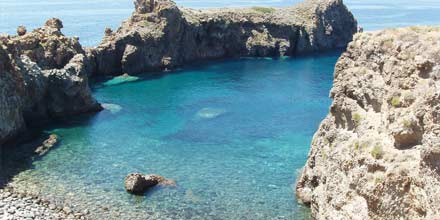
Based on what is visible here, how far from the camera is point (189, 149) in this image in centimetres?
6162

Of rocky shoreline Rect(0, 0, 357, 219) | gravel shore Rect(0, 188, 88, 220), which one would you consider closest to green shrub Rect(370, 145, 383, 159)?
gravel shore Rect(0, 188, 88, 220)

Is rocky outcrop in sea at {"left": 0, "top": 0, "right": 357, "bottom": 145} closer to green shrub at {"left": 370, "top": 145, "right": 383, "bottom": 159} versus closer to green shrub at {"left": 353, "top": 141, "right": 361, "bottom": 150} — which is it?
green shrub at {"left": 353, "top": 141, "right": 361, "bottom": 150}

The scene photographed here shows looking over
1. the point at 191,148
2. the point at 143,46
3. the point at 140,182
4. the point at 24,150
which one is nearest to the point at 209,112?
A: the point at 191,148

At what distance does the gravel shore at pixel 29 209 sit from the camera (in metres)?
42.1

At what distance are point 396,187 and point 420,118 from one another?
14.7 ft

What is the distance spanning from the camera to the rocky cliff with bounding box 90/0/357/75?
11606 centimetres

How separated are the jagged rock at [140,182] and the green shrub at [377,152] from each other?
2331 centimetres

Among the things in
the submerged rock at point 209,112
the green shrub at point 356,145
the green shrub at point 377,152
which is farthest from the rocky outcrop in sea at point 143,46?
the green shrub at point 377,152

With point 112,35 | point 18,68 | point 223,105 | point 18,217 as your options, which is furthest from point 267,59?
point 18,217

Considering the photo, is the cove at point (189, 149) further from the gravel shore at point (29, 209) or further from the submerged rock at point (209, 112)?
the gravel shore at point (29, 209)

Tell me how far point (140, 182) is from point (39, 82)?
115 ft

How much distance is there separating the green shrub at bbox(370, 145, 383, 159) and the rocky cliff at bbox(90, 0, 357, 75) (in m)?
87.6

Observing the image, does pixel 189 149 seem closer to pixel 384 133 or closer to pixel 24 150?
pixel 24 150

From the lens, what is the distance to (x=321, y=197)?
132 feet
